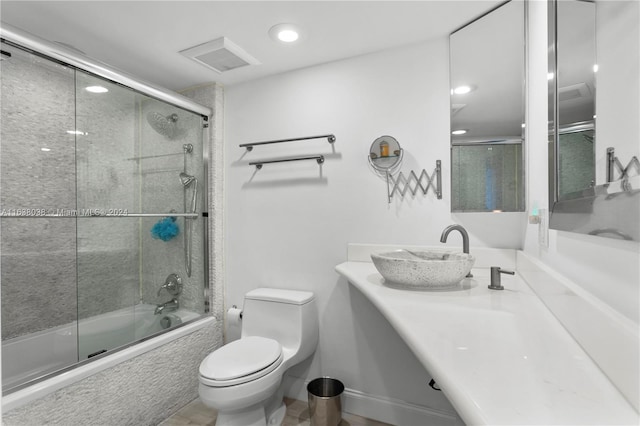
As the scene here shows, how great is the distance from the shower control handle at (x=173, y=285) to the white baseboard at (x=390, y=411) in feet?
3.76

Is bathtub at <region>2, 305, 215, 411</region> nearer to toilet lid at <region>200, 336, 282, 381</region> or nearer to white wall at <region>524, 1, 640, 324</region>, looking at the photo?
toilet lid at <region>200, 336, 282, 381</region>

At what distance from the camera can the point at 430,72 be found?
1.86 m

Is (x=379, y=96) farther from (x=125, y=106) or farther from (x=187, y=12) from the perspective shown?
(x=125, y=106)

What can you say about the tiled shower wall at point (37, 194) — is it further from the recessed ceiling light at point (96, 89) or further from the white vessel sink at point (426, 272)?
the white vessel sink at point (426, 272)

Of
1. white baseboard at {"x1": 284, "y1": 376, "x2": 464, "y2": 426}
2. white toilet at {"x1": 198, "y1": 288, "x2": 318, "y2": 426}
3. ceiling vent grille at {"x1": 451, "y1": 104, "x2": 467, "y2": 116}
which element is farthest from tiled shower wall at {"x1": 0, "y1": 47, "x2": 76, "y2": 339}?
ceiling vent grille at {"x1": 451, "y1": 104, "x2": 467, "y2": 116}

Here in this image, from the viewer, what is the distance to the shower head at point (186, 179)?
2312 mm

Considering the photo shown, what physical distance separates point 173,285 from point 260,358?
1.00 m

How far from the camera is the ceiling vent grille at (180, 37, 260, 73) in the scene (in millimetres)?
1865

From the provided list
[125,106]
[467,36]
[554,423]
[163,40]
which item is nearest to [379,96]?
[467,36]

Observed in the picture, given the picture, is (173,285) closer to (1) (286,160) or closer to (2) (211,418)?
(2) (211,418)

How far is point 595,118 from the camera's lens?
26.2 inches

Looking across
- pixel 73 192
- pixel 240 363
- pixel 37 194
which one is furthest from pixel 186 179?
pixel 240 363

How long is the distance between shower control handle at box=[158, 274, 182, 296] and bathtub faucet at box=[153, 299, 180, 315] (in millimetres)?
57

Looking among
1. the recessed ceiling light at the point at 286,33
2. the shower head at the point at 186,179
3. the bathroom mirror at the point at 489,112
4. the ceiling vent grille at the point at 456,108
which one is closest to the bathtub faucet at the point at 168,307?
the shower head at the point at 186,179
